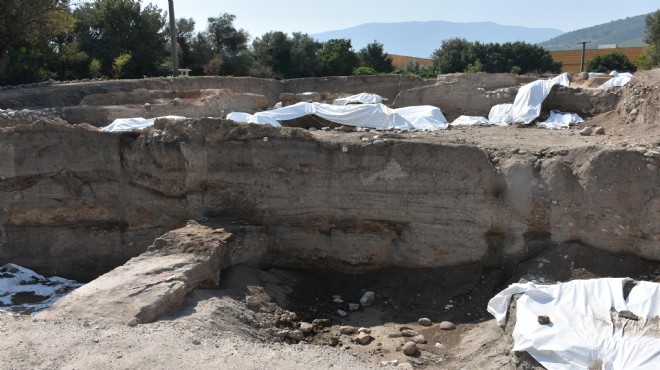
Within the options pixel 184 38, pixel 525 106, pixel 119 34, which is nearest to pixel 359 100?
pixel 525 106

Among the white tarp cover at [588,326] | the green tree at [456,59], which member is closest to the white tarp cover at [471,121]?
the white tarp cover at [588,326]

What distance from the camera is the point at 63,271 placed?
9.68m

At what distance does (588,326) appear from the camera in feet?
18.6

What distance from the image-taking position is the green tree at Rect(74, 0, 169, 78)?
26641 millimetres

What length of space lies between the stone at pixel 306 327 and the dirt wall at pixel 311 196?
1.67 m

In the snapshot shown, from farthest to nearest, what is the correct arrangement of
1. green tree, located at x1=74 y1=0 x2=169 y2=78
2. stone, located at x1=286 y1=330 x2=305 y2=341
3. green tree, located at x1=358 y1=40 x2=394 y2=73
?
green tree, located at x1=358 y1=40 x2=394 y2=73, green tree, located at x1=74 y1=0 x2=169 y2=78, stone, located at x1=286 y1=330 x2=305 y2=341

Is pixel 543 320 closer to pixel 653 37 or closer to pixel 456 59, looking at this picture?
pixel 653 37

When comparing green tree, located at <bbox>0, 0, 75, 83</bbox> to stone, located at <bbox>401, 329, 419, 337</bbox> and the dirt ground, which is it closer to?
the dirt ground

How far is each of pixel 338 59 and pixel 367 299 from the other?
27721mm

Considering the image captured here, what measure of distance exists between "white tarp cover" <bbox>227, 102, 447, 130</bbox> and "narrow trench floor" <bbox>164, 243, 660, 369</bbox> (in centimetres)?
549

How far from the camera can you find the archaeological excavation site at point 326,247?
5656mm

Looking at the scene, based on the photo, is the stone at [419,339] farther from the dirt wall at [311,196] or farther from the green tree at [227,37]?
the green tree at [227,37]

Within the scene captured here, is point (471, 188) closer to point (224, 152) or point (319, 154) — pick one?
point (319, 154)

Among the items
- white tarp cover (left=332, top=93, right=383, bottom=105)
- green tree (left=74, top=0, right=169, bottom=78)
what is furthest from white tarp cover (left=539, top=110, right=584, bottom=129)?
green tree (left=74, top=0, right=169, bottom=78)
